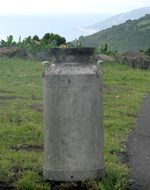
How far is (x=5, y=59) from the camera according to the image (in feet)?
55.3

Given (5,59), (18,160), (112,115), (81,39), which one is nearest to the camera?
(18,160)

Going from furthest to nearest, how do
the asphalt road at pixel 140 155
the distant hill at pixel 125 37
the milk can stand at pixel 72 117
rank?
the distant hill at pixel 125 37 → the asphalt road at pixel 140 155 → the milk can stand at pixel 72 117

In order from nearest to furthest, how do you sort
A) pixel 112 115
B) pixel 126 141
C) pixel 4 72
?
pixel 126 141, pixel 112 115, pixel 4 72

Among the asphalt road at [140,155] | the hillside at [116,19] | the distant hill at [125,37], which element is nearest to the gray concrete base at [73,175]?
the asphalt road at [140,155]

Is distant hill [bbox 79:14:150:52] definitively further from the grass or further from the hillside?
the hillside

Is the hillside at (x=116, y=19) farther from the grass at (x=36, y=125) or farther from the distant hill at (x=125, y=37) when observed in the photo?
the grass at (x=36, y=125)

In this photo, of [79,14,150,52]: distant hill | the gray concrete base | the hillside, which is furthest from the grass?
the hillside

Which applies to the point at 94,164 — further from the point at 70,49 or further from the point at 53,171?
the point at 70,49

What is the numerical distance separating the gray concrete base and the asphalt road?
35 centimetres

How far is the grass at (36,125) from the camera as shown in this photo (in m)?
4.17

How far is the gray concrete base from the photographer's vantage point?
13.5 feet

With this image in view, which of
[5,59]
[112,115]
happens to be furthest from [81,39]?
[112,115]

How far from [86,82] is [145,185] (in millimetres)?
1117

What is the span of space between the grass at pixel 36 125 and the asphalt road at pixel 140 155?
0.30ft
